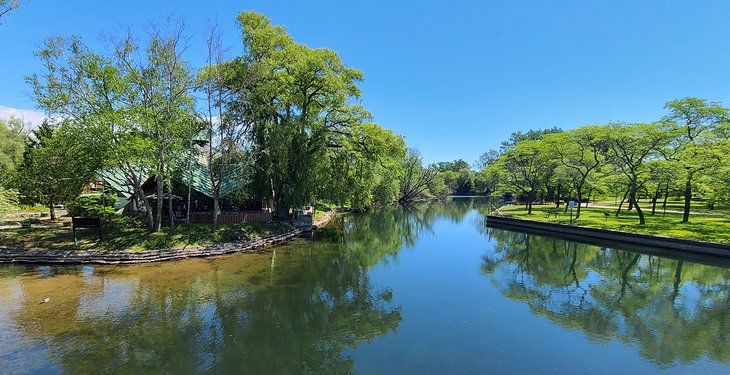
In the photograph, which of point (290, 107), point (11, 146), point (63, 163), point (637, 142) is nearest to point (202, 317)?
point (63, 163)

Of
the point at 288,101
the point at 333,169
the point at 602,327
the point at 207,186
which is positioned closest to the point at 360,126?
the point at 333,169

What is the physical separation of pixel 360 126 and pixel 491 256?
1283 centimetres

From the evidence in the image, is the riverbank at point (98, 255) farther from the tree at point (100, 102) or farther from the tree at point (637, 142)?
the tree at point (637, 142)

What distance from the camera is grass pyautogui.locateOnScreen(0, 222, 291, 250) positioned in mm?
17141

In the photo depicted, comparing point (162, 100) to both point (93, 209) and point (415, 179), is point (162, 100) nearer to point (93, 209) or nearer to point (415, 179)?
point (93, 209)

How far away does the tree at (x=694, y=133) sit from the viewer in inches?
878

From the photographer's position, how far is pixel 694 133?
23.7 metres

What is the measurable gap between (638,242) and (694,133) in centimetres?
939

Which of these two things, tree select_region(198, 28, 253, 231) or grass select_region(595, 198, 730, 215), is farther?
grass select_region(595, 198, 730, 215)

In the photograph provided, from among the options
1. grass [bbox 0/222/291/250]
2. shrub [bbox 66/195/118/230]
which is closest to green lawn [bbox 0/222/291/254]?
grass [bbox 0/222/291/250]

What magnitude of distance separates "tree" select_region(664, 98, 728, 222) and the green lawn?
29.5 meters

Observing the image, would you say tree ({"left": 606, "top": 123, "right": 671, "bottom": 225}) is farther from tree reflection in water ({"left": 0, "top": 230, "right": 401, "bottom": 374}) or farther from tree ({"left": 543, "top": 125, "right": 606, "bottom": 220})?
tree reflection in water ({"left": 0, "top": 230, "right": 401, "bottom": 374})

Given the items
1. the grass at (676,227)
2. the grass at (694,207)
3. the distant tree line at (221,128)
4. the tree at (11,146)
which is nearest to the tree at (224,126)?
the distant tree line at (221,128)

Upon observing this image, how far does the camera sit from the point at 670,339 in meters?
9.01
